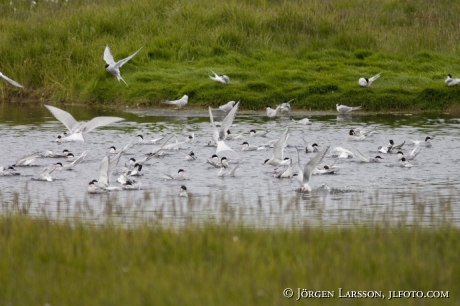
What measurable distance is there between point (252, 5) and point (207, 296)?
1659 centimetres

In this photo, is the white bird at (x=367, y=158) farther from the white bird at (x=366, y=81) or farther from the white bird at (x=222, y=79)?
the white bird at (x=222, y=79)

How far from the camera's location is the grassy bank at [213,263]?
6.02 metres

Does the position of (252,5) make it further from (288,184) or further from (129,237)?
(129,237)

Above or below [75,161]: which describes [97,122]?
above

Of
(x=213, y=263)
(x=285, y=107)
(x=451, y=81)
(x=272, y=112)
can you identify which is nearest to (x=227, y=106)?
(x=272, y=112)

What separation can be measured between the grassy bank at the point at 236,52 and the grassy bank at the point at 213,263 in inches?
419

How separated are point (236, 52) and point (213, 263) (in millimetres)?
13708

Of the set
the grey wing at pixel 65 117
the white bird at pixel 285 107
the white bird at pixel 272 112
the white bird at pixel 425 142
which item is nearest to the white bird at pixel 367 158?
the white bird at pixel 425 142

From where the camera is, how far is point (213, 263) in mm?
6758

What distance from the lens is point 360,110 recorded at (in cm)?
1800

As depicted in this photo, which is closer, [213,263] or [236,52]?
[213,263]

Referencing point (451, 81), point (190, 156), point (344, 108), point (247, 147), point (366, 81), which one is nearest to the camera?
point (190, 156)

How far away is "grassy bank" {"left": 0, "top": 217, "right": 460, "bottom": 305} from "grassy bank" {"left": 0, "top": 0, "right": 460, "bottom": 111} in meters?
10.7

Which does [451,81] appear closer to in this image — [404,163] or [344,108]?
[344,108]
